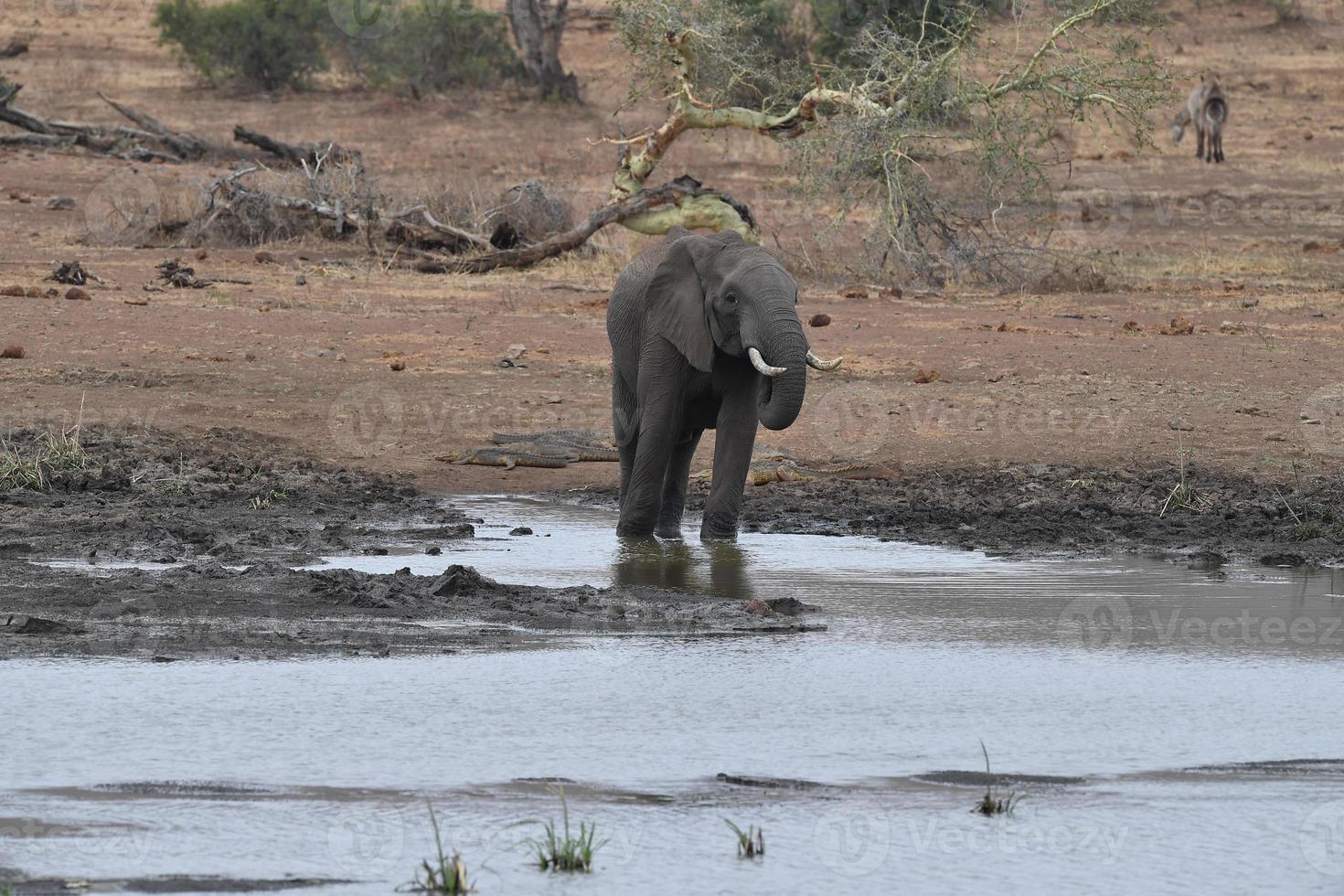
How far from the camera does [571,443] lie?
1144cm

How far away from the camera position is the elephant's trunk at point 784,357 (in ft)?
26.9

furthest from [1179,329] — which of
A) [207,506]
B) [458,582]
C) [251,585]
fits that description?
[251,585]

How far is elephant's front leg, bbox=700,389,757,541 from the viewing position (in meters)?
8.77

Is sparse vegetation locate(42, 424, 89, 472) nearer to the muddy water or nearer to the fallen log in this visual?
the muddy water

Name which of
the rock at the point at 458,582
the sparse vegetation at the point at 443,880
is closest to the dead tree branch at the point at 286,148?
the rock at the point at 458,582

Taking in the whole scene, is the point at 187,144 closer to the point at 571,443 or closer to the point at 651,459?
the point at 571,443

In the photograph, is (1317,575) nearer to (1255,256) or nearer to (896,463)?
(896,463)

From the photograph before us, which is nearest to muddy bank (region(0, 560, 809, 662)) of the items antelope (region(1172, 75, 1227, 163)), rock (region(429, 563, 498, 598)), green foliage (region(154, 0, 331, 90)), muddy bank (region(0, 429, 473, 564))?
rock (region(429, 563, 498, 598))

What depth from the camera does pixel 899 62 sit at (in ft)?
57.4

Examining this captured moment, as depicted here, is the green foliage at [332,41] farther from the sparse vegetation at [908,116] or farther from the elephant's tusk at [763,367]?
the elephant's tusk at [763,367]

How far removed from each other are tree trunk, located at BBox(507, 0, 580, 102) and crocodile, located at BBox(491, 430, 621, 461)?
68.2ft

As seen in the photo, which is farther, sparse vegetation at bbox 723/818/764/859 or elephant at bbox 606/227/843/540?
elephant at bbox 606/227/843/540

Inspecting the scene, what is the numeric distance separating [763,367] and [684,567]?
95cm

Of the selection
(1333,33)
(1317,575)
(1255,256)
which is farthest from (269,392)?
(1333,33)
